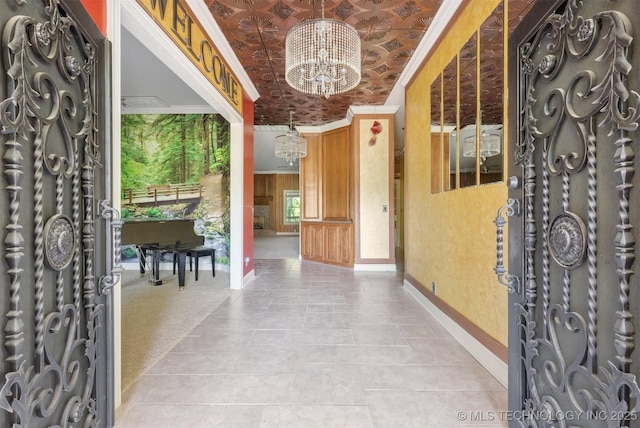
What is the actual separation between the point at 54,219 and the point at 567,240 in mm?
1836

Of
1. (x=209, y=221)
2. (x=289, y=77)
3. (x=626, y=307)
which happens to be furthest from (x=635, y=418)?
(x=209, y=221)

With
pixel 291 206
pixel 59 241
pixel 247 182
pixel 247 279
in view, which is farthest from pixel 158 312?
pixel 291 206

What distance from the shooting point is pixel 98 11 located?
138cm

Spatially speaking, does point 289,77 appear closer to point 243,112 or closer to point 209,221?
point 243,112

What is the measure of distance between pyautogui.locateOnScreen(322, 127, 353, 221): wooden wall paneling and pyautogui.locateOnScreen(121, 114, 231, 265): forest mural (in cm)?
206

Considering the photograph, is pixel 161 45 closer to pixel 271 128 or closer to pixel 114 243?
pixel 114 243

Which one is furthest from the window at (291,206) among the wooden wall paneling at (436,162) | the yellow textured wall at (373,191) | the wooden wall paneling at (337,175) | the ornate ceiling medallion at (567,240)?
the ornate ceiling medallion at (567,240)

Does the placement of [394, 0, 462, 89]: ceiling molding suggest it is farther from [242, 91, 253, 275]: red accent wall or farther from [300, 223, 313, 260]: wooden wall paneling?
[300, 223, 313, 260]: wooden wall paneling

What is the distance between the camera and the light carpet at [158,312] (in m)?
2.12

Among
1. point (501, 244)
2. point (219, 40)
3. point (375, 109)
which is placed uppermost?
point (375, 109)

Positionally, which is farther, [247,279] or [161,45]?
[247,279]

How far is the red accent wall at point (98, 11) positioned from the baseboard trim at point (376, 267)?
4.61 metres

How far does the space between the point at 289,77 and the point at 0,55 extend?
6.84ft

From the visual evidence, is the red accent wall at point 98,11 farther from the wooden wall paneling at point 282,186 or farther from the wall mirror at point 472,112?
the wooden wall paneling at point 282,186
